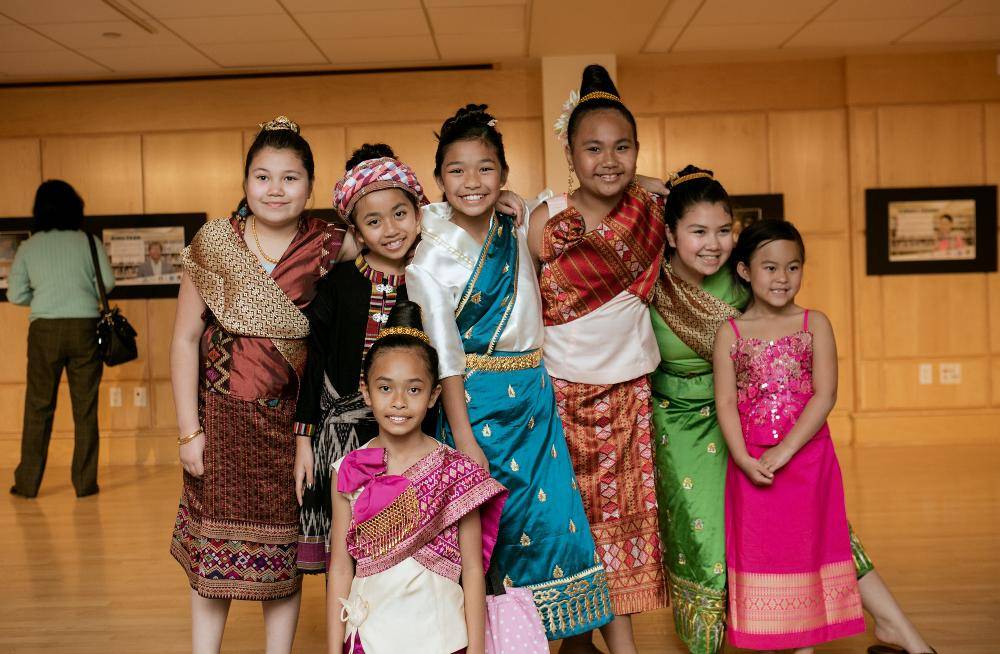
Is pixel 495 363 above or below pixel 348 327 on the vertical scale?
below

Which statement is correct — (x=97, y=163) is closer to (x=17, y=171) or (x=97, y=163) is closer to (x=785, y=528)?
(x=17, y=171)

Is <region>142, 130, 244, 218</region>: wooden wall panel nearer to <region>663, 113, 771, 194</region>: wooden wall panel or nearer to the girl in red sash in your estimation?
<region>663, 113, 771, 194</region>: wooden wall panel

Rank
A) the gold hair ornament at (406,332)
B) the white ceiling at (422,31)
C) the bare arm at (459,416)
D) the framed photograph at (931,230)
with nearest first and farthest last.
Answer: the gold hair ornament at (406,332) → the bare arm at (459,416) → the white ceiling at (422,31) → the framed photograph at (931,230)

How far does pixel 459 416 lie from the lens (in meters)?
2.30

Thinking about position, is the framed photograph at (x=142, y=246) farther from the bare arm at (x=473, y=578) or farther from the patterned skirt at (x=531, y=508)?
the bare arm at (x=473, y=578)

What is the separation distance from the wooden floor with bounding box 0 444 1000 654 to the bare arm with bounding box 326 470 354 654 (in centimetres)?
119

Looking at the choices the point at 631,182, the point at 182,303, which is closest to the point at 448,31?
the point at 631,182

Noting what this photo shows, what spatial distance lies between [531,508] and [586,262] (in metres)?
0.73

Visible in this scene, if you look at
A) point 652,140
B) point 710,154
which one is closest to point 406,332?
point 652,140

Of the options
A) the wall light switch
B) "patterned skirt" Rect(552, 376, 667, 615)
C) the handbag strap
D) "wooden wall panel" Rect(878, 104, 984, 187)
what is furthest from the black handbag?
the wall light switch

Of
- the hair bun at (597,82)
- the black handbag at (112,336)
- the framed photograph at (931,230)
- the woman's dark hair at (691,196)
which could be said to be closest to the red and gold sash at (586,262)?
the woman's dark hair at (691,196)

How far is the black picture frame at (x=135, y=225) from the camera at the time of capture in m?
7.17

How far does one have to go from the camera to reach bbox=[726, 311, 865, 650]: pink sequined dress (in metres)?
2.50

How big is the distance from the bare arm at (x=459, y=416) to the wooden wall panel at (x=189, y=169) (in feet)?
17.7
